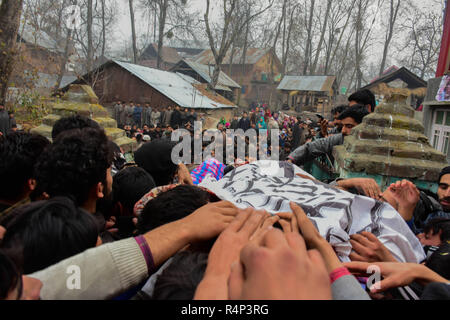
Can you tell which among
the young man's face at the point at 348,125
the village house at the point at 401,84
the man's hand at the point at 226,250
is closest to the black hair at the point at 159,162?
the man's hand at the point at 226,250

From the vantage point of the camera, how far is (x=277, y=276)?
0.70 metres

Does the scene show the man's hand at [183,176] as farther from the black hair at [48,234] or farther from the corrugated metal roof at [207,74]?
the corrugated metal roof at [207,74]

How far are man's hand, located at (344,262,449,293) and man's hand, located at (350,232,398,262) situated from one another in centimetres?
7

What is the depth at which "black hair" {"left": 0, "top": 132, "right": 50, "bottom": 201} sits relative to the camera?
6.08ft

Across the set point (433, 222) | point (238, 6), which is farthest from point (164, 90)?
point (433, 222)

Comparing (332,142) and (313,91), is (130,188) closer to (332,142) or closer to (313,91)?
(332,142)

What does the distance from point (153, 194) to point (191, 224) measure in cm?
67

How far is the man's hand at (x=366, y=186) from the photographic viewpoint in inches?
75.8

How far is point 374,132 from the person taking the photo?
2.92 metres

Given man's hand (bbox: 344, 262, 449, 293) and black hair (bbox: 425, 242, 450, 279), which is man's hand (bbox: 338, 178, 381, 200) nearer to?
black hair (bbox: 425, 242, 450, 279)

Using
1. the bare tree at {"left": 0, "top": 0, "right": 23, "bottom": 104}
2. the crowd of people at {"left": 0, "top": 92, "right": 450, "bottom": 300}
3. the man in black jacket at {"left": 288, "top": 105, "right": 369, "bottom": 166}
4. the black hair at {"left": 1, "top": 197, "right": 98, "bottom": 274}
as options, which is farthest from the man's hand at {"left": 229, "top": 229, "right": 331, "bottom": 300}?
the bare tree at {"left": 0, "top": 0, "right": 23, "bottom": 104}

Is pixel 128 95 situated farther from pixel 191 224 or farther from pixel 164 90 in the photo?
pixel 191 224

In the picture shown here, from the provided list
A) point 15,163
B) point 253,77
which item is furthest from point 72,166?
point 253,77
